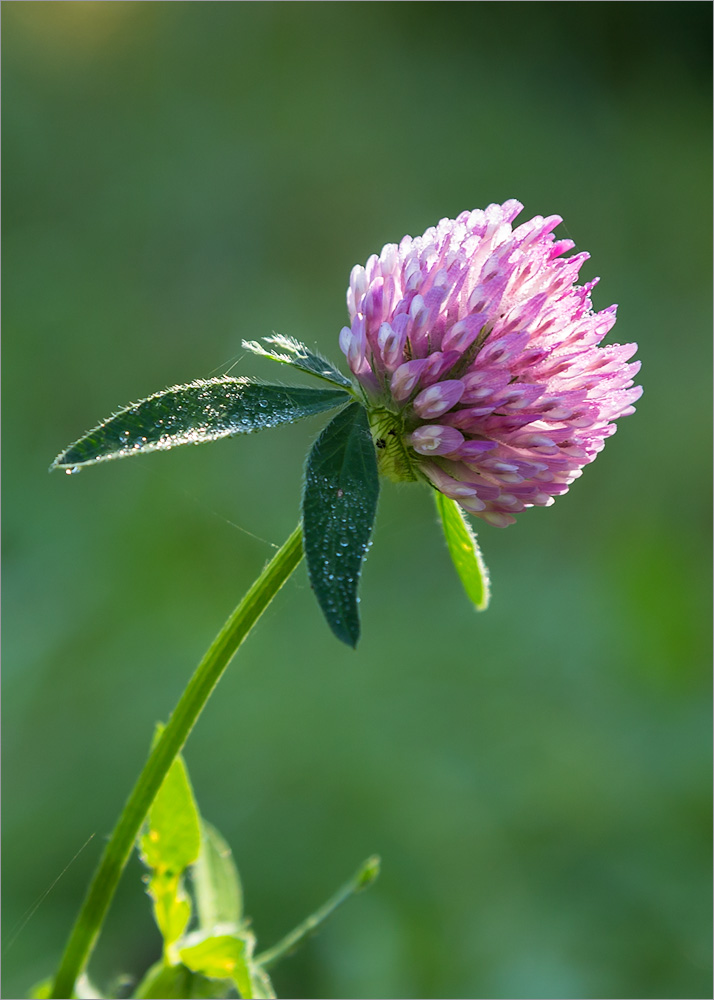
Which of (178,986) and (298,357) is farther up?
(298,357)

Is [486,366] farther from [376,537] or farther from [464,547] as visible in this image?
[376,537]

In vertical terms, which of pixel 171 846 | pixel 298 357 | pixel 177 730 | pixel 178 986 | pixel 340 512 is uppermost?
pixel 298 357

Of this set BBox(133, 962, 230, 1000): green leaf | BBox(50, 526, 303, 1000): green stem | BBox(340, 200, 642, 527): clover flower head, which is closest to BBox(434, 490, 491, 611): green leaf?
BBox(340, 200, 642, 527): clover flower head

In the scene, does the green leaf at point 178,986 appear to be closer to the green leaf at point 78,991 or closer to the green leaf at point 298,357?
the green leaf at point 78,991

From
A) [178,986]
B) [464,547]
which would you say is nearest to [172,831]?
[178,986]

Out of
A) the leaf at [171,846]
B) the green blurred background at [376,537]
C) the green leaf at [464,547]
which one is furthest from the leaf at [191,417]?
the green blurred background at [376,537]

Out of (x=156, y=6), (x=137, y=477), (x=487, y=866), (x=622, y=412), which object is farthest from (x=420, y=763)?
(x=156, y=6)
